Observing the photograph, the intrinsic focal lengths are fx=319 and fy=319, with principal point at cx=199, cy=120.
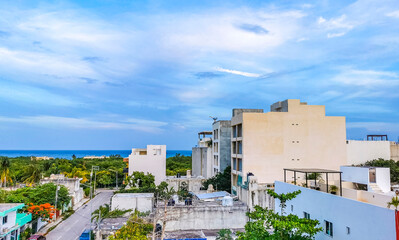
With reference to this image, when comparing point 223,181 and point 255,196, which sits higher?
point 223,181

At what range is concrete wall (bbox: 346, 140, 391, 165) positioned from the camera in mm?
55938

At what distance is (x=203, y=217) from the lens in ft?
116

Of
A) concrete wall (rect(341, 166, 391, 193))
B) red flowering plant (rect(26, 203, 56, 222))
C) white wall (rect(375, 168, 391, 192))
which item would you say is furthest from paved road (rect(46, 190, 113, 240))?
white wall (rect(375, 168, 391, 192))

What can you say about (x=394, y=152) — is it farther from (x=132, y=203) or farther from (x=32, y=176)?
→ (x=32, y=176)

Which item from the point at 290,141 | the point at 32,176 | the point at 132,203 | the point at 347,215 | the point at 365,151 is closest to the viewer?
the point at 347,215

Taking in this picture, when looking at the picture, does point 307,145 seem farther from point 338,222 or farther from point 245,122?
point 338,222

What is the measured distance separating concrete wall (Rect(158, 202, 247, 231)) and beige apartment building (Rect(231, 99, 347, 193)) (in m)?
9.28

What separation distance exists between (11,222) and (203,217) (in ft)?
63.9

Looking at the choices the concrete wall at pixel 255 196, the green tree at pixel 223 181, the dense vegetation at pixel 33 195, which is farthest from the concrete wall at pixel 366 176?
the dense vegetation at pixel 33 195

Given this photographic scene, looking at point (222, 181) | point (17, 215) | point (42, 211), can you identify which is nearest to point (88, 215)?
point (42, 211)

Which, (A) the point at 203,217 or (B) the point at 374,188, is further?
(A) the point at 203,217

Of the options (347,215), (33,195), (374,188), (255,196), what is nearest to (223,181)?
(255,196)

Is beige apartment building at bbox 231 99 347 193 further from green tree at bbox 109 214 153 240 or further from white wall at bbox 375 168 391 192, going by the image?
white wall at bbox 375 168 391 192

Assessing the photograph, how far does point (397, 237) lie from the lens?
1286 cm
